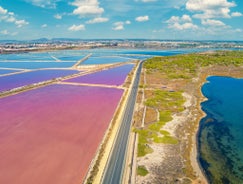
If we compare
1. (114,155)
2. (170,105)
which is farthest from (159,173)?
(170,105)

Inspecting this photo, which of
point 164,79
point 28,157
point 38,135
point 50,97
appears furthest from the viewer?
point 164,79

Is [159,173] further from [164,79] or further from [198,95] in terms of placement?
[164,79]

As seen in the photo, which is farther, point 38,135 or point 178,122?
point 178,122

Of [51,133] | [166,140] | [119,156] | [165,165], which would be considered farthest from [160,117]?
[51,133]

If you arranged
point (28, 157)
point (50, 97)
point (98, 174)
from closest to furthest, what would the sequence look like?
point (98, 174) → point (28, 157) → point (50, 97)

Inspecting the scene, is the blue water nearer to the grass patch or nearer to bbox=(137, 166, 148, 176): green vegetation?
the grass patch
